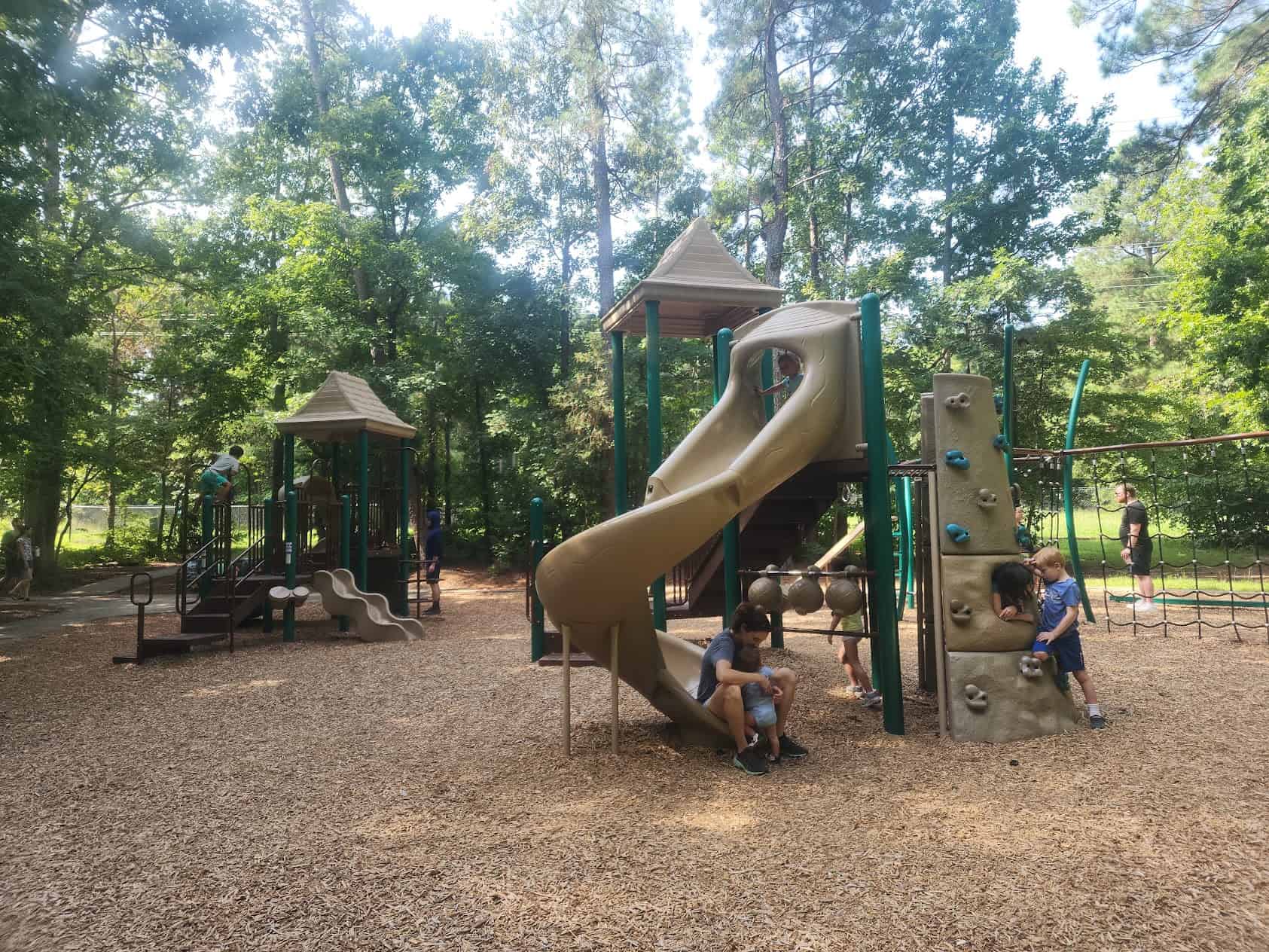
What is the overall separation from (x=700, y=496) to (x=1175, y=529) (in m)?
22.3

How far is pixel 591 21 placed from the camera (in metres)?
19.2

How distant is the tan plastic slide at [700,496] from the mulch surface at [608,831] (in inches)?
22.8

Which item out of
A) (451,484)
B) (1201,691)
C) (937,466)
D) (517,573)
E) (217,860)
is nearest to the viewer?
(217,860)

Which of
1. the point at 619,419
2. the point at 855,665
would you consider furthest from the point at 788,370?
the point at 619,419

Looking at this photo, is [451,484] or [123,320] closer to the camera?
[451,484]

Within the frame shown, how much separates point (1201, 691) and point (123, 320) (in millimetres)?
30584

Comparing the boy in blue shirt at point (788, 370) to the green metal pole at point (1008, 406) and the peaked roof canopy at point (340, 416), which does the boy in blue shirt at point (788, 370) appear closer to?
the green metal pole at point (1008, 406)

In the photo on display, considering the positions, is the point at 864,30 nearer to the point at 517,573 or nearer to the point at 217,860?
the point at 517,573

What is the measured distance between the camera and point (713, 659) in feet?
15.5

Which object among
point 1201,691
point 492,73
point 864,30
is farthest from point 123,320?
point 1201,691

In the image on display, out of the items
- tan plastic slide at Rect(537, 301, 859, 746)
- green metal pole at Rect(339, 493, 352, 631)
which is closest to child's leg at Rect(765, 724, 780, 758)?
tan plastic slide at Rect(537, 301, 859, 746)

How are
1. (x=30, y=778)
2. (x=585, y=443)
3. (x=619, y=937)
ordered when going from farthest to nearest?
1. (x=585, y=443)
2. (x=30, y=778)
3. (x=619, y=937)

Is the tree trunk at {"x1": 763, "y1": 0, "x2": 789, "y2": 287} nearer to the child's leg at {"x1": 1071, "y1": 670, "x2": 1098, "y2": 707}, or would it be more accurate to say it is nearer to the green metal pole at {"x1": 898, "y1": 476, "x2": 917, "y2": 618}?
the green metal pole at {"x1": 898, "y1": 476, "x2": 917, "y2": 618}

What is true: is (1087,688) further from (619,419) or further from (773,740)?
(619,419)
